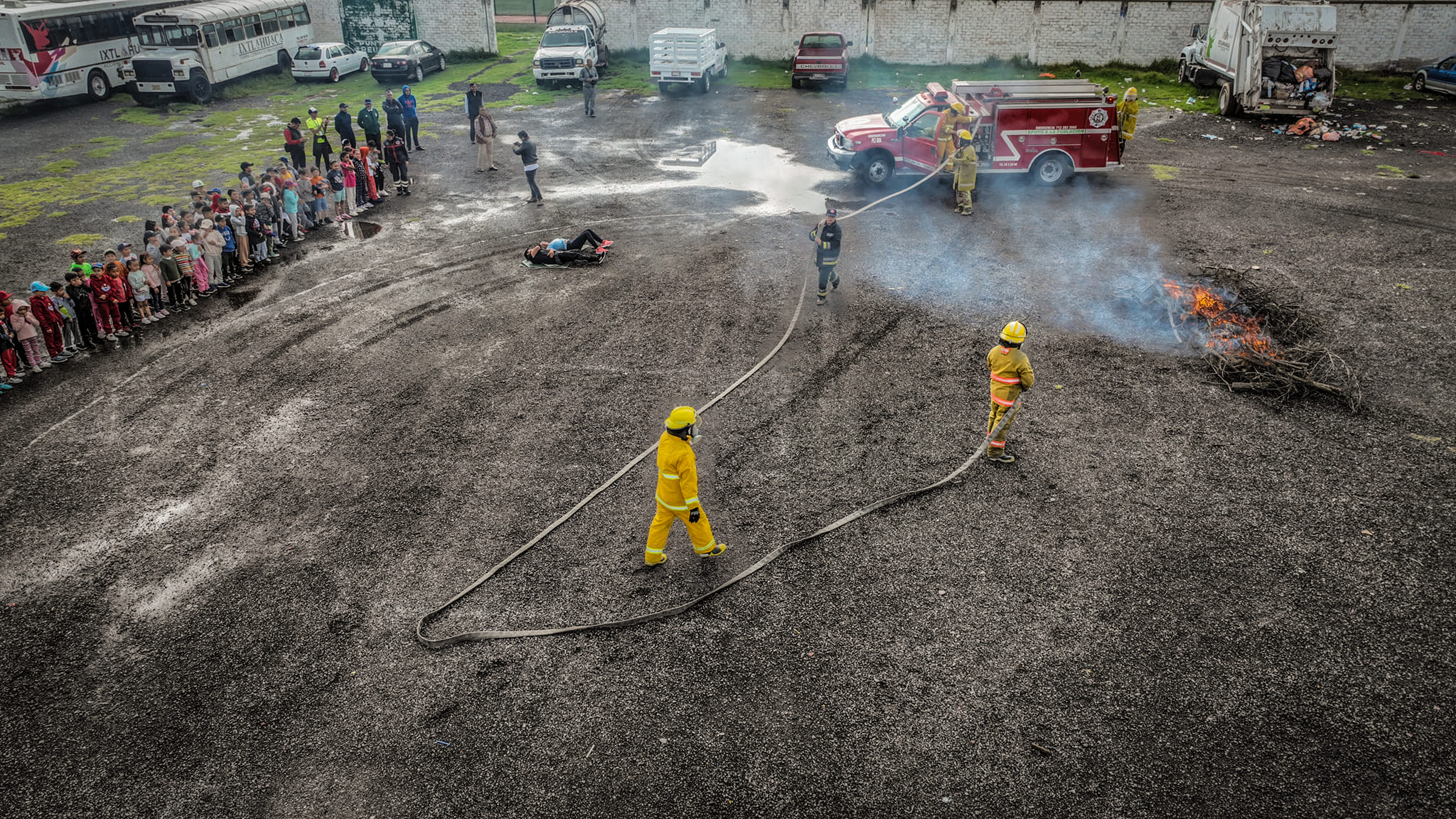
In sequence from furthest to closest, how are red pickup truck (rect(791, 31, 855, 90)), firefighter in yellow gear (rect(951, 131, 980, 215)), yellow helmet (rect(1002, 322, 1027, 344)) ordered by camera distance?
red pickup truck (rect(791, 31, 855, 90)) → firefighter in yellow gear (rect(951, 131, 980, 215)) → yellow helmet (rect(1002, 322, 1027, 344))

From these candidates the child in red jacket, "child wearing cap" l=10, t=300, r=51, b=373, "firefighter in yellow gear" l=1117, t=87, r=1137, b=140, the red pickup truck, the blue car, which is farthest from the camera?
the red pickup truck

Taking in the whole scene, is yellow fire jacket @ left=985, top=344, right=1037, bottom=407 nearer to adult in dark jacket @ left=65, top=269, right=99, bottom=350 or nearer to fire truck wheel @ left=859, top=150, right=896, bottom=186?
fire truck wheel @ left=859, top=150, right=896, bottom=186

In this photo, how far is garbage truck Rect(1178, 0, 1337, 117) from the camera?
78.2 feet

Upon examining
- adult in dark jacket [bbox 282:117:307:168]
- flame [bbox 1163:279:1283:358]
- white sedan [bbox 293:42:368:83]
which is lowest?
flame [bbox 1163:279:1283:358]

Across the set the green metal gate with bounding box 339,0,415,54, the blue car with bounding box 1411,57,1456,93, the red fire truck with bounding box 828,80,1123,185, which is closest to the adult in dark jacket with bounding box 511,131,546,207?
the red fire truck with bounding box 828,80,1123,185

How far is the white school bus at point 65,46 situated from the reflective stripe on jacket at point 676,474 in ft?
95.0

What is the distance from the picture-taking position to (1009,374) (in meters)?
9.79

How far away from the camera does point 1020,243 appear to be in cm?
1667

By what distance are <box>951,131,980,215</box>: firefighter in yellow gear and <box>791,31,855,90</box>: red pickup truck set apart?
12.8 m

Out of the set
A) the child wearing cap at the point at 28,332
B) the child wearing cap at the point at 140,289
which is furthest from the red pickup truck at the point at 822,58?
the child wearing cap at the point at 28,332

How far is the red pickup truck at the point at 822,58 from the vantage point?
29594 mm

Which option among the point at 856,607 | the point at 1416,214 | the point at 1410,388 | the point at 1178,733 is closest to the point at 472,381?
the point at 856,607

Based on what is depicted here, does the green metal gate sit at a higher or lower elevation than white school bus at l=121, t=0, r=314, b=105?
higher

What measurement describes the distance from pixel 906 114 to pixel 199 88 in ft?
79.9
